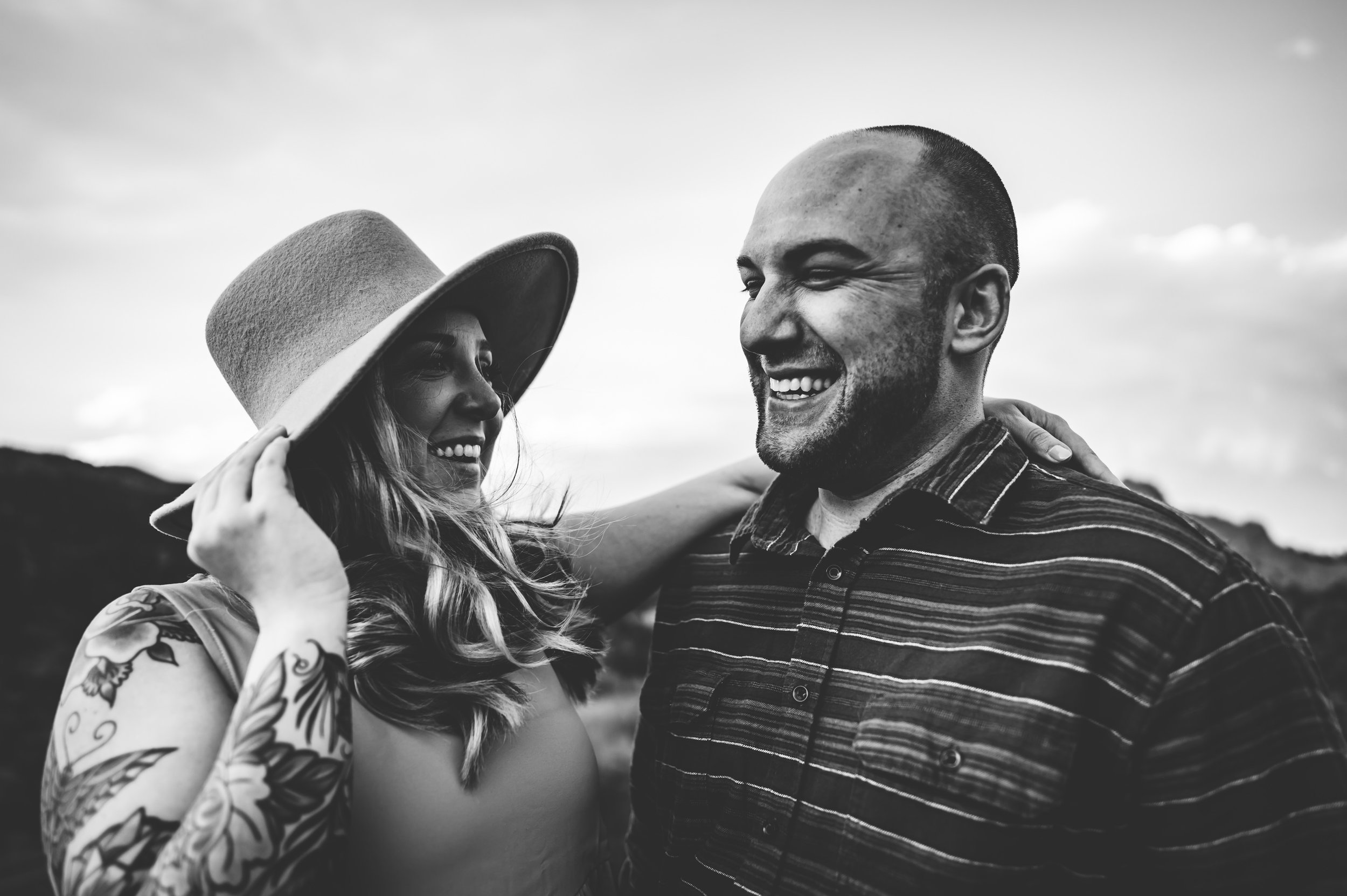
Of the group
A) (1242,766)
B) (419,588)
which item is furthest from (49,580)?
(1242,766)

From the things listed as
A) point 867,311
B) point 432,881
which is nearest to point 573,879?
point 432,881

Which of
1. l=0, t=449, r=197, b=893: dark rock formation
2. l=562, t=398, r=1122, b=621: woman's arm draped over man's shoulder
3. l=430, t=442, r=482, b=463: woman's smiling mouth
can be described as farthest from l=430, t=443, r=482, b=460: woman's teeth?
l=0, t=449, r=197, b=893: dark rock formation

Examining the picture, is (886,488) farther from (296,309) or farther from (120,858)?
(120,858)

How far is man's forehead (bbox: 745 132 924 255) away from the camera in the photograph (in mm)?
2018

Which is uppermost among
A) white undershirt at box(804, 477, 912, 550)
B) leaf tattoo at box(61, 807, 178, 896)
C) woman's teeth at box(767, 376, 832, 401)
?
woman's teeth at box(767, 376, 832, 401)

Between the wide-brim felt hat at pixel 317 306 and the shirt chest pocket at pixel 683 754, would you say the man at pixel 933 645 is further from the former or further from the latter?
the wide-brim felt hat at pixel 317 306

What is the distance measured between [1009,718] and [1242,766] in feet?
1.26

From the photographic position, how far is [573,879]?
1900mm

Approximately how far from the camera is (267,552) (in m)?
1.47

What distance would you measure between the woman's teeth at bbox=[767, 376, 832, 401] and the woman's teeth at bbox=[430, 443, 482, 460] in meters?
0.78

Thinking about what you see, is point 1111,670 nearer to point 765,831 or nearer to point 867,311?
point 765,831

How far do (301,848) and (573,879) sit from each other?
749 mm

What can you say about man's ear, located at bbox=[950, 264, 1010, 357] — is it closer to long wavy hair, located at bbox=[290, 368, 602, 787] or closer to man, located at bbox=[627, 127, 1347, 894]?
man, located at bbox=[627, 127, 1347, 894]

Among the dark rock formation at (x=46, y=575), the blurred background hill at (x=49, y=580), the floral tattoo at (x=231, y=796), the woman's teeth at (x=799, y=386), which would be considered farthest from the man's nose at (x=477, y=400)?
the dark rock formation at (x=46, y=575)
